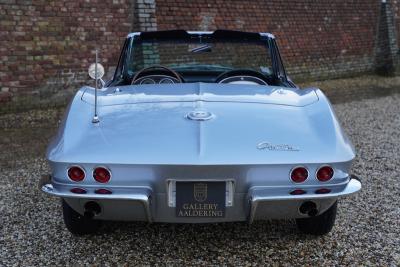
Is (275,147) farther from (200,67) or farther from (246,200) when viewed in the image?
(200,67)

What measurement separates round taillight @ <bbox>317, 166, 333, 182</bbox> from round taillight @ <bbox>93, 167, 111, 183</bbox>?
1096 millimetres

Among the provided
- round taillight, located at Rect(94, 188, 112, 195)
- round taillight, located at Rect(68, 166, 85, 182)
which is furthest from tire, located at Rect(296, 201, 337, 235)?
round taillight, located at Rect(68, 166, 85, 182)

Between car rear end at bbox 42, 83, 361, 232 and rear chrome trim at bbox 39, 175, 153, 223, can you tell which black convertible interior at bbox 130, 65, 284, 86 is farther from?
rear chrome trim at bbox 39, 175, 153, 223

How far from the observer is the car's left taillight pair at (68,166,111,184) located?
2.34m

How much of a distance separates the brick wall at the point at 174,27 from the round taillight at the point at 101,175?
536 centimetres

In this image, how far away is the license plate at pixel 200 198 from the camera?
2357 millimetres

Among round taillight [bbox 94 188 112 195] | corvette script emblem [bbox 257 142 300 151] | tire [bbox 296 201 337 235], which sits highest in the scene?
corvette script emblem [bbox 257 142 300 151]

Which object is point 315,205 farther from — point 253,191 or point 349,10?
point 349,10

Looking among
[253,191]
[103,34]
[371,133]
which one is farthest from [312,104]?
[103,34]

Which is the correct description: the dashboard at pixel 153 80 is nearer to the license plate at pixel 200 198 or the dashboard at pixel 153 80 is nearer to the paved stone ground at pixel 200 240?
the paved stone ground at pixel 200 240

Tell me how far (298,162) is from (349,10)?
10186 millimetres

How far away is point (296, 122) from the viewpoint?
2.61m

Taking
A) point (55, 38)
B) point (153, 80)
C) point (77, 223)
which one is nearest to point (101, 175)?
point (77, 223)

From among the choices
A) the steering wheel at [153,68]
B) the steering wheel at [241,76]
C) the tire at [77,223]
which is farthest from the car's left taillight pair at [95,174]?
the steering wheel at [241,76]
